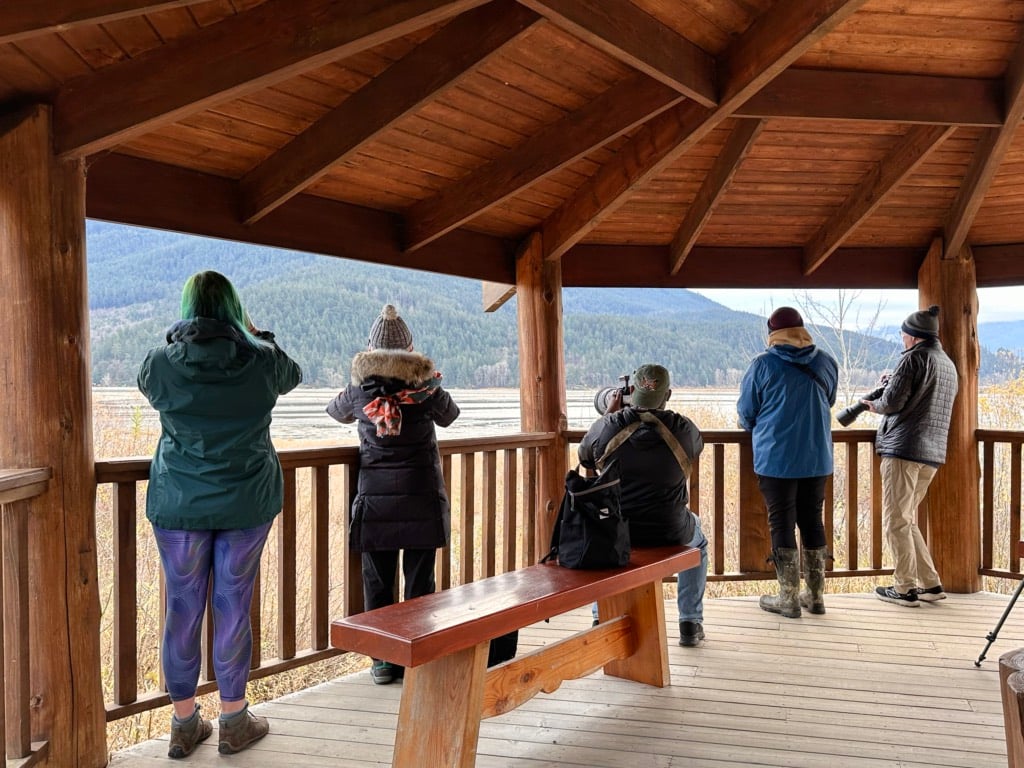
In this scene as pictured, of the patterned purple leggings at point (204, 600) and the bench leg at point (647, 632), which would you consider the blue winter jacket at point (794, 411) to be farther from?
the patterned purple leggings at point (204, 600)

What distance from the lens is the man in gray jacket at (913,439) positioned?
4504 millimetres

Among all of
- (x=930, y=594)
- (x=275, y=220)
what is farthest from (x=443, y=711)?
(x=930, y=594)

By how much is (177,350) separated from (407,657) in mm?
1282

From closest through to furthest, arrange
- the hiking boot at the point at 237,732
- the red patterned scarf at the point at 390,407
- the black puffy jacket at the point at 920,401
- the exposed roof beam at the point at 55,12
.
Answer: the exposed roof beam at the point at 55,12
the hiking boot at the point at 237,732
the red patterned scarf at the point at 390,407
the black puffy jacket at the point at 920,401

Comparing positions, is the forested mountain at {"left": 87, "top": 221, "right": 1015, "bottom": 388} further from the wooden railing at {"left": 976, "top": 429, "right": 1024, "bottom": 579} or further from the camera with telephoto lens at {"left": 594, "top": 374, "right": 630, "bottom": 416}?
the camera with telephoto lens at {"left": 594, "top": 374, "right": 630, "bottom": 416}

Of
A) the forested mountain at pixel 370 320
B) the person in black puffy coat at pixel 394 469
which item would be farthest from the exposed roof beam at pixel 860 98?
the forested mountain at pixel 370 320

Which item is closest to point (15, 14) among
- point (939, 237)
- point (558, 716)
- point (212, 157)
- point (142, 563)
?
point (212, 157)

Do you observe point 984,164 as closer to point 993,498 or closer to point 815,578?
point 993,498

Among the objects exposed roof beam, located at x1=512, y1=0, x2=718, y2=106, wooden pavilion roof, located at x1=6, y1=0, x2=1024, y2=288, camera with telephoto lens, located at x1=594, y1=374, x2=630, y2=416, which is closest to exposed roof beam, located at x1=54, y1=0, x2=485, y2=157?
wooden pavilion roof, located at x1=6, y1=0, x2=1024, y2=288

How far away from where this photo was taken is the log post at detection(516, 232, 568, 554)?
185 inches

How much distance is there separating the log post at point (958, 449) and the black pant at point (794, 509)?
1102 millimetres

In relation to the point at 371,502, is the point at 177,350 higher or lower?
higher

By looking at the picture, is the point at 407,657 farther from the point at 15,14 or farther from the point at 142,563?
the point at 142,563

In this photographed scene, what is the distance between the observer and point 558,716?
10.2 feet
